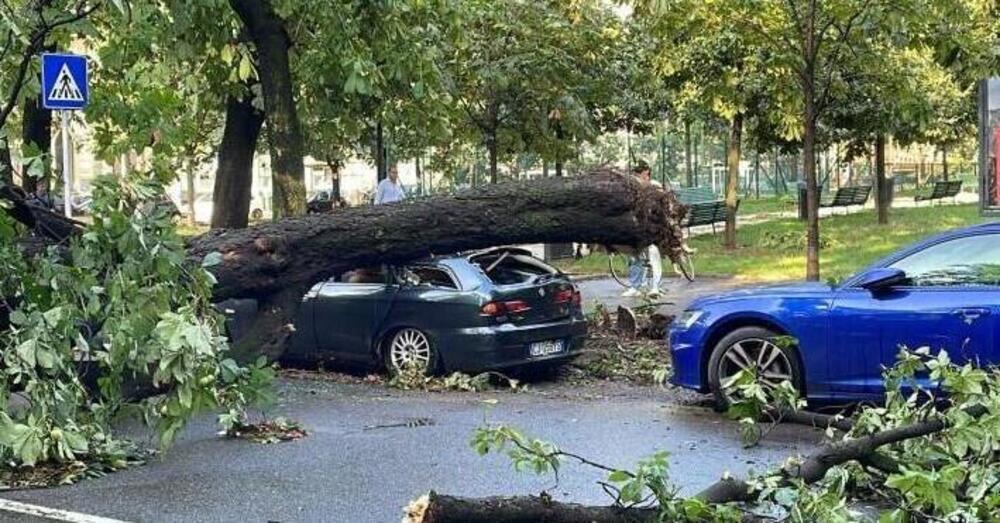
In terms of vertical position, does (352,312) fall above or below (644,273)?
above

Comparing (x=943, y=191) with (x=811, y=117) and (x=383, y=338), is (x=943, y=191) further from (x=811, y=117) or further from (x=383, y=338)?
(x=383, y=338)

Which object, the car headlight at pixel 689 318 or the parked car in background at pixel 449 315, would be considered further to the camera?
the parked car in background at pixel 449 315

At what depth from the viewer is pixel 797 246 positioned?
25.2 metres

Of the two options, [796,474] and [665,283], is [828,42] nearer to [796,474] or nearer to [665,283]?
[665,283]

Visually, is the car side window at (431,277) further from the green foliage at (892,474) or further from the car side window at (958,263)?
the green foliage at (892,474)

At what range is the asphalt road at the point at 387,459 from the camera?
6.77 m

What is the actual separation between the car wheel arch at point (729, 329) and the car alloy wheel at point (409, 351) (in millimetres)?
3085

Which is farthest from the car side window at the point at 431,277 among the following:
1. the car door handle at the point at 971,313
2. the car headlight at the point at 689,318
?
the car door handle at the point at 971,313

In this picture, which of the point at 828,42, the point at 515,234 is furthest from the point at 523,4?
the point at 515,234

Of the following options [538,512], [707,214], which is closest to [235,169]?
[538,512]

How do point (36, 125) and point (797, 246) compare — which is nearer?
point (36, 125)

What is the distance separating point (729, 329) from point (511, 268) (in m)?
3.03

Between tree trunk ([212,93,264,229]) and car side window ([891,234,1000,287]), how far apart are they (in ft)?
35.9

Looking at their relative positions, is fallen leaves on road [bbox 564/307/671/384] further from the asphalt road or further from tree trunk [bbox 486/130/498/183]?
tree trunk [bbox 486/130/498/183]
